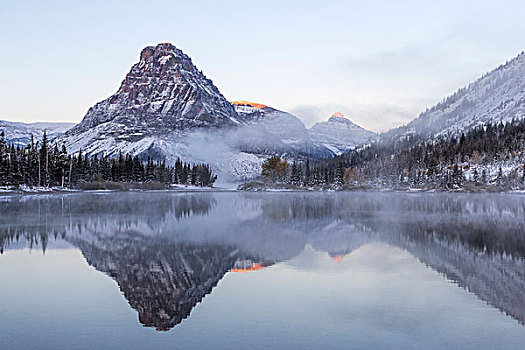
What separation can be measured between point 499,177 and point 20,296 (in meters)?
165

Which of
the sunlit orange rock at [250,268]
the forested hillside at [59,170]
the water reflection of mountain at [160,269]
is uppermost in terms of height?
the forested hillside at [59,170]

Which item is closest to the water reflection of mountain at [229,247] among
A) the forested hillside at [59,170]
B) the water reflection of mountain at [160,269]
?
the water reflection of mountain at [160,269]

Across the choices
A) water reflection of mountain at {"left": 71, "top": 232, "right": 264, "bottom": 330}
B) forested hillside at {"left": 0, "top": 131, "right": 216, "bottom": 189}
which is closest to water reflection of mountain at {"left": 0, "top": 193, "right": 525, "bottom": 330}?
water reflection of mountain at {"left": 71, "top": 232, "right": 264, "bottom": 330}

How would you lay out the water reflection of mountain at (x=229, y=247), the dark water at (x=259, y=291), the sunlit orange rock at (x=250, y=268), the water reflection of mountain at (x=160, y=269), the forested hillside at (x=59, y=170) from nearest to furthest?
the dark water at (x=259, y=291) < the water reflection of mountain at (x=160, y=269) < the water reflection of mountain at (x=229, y=247) < the sunlit orange rock at (x=250, y=268) < the forested hillside at (x=59, y=170)

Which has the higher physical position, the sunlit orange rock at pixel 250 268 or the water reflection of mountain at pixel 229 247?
the water reflection of mountain at pixel 229 247

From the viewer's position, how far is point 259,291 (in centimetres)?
1464

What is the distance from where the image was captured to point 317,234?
29.9 m

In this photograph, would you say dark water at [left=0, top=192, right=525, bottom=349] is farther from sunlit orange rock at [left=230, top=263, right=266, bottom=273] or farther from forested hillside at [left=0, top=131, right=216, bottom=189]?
forested hillside at [left=0, top=131, right=216, bottom=189]

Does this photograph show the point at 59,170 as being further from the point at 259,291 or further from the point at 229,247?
the point at 259,291

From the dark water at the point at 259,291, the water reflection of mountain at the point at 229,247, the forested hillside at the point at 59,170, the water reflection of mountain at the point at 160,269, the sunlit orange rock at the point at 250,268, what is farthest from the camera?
the forested hillside at the point at 59,170

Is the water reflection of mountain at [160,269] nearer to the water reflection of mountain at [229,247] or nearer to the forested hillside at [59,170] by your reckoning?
the water reflection of mountain at [229,247]

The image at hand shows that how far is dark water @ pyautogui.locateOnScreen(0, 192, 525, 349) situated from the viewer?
1031 cm

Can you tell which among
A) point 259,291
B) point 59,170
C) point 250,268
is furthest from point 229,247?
point 59,170

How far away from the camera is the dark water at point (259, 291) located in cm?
1031
